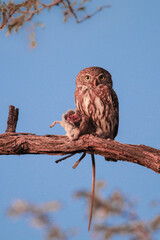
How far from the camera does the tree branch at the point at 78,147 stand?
3191 millimetres

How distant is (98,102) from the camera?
13.1ft

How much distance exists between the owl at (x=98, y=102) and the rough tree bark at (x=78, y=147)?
49 centimetres

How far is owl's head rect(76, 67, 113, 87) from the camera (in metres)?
4.20

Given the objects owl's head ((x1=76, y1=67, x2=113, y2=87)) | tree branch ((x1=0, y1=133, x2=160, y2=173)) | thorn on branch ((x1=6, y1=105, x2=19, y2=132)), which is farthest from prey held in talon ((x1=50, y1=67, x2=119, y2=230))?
thorn on branch ((x1=6, y1=105, x2=19, y2=132))

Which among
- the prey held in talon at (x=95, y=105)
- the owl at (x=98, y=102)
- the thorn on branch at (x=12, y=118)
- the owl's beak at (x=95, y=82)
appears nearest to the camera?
the thorn on branch at (x=12, y=118)

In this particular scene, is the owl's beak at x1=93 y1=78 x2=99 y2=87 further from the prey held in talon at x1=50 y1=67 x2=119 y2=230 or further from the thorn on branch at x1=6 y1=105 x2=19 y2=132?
the thorn on branch at x1=6 y1=105 x2=19 y2=132

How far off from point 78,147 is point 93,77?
3.94ft

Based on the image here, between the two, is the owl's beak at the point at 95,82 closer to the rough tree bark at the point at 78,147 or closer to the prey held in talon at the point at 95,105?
the prey held in talon at the point at 95,105

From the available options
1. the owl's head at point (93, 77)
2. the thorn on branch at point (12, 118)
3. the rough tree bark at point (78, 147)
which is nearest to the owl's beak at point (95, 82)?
the owl's head at point (93, 77)

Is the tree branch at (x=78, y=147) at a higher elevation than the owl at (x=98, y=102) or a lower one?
lower

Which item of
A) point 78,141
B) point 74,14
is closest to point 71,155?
point 78,141

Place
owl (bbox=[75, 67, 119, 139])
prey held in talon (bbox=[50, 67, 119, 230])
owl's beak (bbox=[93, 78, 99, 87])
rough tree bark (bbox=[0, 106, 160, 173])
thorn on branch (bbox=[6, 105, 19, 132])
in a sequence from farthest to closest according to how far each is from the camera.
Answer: owl's beak (bbox=[93, 78, 99, 87]) → owl (bbox=[75, 67, 119, 139]) → prey held in talon (bbox=[50, 67, 119, 230]) → thorn on branch (bbox=[6, 105, 19, 132]) → rough tree bark (bbox=[0, 106, 160, 173])

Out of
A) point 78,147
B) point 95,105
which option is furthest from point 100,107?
point 78,147

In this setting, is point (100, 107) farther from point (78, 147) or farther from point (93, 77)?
point (78, 147)
